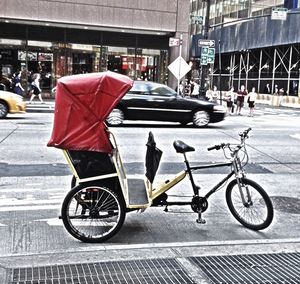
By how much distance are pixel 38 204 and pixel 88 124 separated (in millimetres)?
1988

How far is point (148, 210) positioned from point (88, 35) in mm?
24794

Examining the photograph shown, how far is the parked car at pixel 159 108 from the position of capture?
1659 cm

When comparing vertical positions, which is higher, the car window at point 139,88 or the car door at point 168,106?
the car window at point 139,88

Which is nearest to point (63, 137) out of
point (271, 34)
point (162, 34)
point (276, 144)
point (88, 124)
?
point (88, 124)

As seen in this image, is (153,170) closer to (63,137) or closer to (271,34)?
(63,137)

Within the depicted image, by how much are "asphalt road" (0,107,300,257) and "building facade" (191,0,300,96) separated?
20132 millimetres

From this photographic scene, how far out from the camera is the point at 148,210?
6477 mm

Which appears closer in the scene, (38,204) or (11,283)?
A: (11,283)

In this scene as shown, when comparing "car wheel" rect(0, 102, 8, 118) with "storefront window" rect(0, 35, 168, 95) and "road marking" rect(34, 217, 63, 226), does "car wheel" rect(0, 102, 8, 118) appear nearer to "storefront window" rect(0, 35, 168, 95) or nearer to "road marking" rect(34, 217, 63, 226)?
"road marking" rect(34, 217, 63, 226)

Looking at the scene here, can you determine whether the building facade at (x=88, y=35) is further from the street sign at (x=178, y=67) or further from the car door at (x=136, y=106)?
the car door at (x=136, y=106)

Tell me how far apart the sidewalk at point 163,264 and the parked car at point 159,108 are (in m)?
11.4

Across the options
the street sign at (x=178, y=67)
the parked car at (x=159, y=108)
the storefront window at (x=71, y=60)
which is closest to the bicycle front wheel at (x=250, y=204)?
the parked car at (x=159, y=108)

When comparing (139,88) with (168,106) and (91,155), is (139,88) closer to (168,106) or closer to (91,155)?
(168,106)

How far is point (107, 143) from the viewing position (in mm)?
5168
